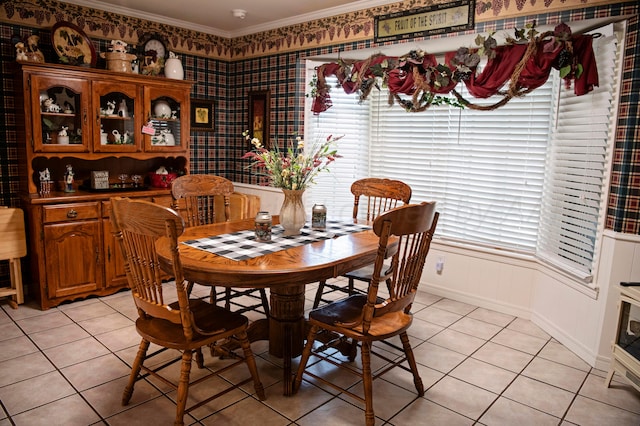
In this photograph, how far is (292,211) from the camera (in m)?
2.63

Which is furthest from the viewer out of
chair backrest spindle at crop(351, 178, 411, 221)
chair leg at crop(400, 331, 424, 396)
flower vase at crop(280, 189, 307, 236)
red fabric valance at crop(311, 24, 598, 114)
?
chair backrest spindle at crop(351, 178, 411, 221)

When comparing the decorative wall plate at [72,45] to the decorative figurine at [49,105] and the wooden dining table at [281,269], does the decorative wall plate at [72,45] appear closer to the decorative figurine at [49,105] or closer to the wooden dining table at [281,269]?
the decorative figurine at [49,105]

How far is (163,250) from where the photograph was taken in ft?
7.30

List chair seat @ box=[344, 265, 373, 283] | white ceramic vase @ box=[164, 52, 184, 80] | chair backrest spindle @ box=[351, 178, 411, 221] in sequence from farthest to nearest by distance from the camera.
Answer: white ceramic vase @ box=[164, 52, 184, 80] < chair backrest spindle @ box=[351, 178, 411, 221] < chair seat @ box=[344, 265, 373, 283]

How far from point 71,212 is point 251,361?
2.19 metres

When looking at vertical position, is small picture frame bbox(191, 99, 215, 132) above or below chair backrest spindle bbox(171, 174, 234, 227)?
above

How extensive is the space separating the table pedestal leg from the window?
1.86 metres

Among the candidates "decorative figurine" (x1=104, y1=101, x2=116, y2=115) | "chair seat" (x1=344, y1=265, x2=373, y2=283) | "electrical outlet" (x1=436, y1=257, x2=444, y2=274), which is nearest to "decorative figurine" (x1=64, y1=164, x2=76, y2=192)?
"decorative figurine" (x1=104, y1=101, x2=116, y2=115)

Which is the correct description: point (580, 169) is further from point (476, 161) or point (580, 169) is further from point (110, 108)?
point (110, 108)

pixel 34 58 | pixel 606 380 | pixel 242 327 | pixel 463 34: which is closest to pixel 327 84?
pixel 463 34

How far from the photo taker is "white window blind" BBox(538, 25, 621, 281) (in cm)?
283

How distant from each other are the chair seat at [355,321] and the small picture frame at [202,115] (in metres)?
3.26

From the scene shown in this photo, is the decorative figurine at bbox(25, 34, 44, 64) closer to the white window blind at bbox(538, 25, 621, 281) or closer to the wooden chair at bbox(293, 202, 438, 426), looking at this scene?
the wooden chair at bbox(293, 202, 438, 426)

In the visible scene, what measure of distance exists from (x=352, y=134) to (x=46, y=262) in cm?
289
